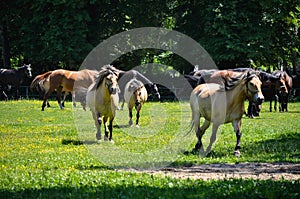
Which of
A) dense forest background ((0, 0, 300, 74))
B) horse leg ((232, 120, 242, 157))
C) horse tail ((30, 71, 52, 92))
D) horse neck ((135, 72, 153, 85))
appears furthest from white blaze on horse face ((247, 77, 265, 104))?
dense forest background ((0, 0, 300, 74))

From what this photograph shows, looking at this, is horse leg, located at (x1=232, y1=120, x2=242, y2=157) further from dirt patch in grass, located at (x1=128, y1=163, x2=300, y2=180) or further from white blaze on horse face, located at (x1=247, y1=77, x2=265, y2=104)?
dirt patch in grass, located at (x1=128, y1=163, x2=300, y2=180)

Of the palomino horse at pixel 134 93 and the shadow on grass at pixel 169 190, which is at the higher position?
the palomino horse at pixel 134 93

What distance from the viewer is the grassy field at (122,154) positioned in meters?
10.0

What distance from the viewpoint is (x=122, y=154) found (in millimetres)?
15953

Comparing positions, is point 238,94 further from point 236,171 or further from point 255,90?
point 236,171

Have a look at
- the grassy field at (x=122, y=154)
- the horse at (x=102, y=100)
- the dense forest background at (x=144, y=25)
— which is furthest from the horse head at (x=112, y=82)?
the dense forest background at (x=144, y=25)

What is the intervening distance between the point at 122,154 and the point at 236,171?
3918mm

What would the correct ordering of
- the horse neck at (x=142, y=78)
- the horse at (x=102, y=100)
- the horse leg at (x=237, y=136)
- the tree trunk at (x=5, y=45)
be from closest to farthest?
the horse leg at (x=237, y=136)
the horse at (x=102, y=100)
the horse neck at (x=142, y=78)
the tree trunk at (x=5, y=45)

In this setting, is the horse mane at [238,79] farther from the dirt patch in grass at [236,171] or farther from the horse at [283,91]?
the horse at [283,91]

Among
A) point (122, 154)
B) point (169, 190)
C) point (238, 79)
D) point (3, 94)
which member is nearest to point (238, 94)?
point (238, 79)

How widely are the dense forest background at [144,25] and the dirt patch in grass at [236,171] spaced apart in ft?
96.3

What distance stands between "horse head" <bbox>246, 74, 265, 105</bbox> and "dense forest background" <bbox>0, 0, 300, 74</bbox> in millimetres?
27253

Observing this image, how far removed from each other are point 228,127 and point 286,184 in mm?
14011

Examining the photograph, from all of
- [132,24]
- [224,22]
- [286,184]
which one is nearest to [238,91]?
[286,184]
